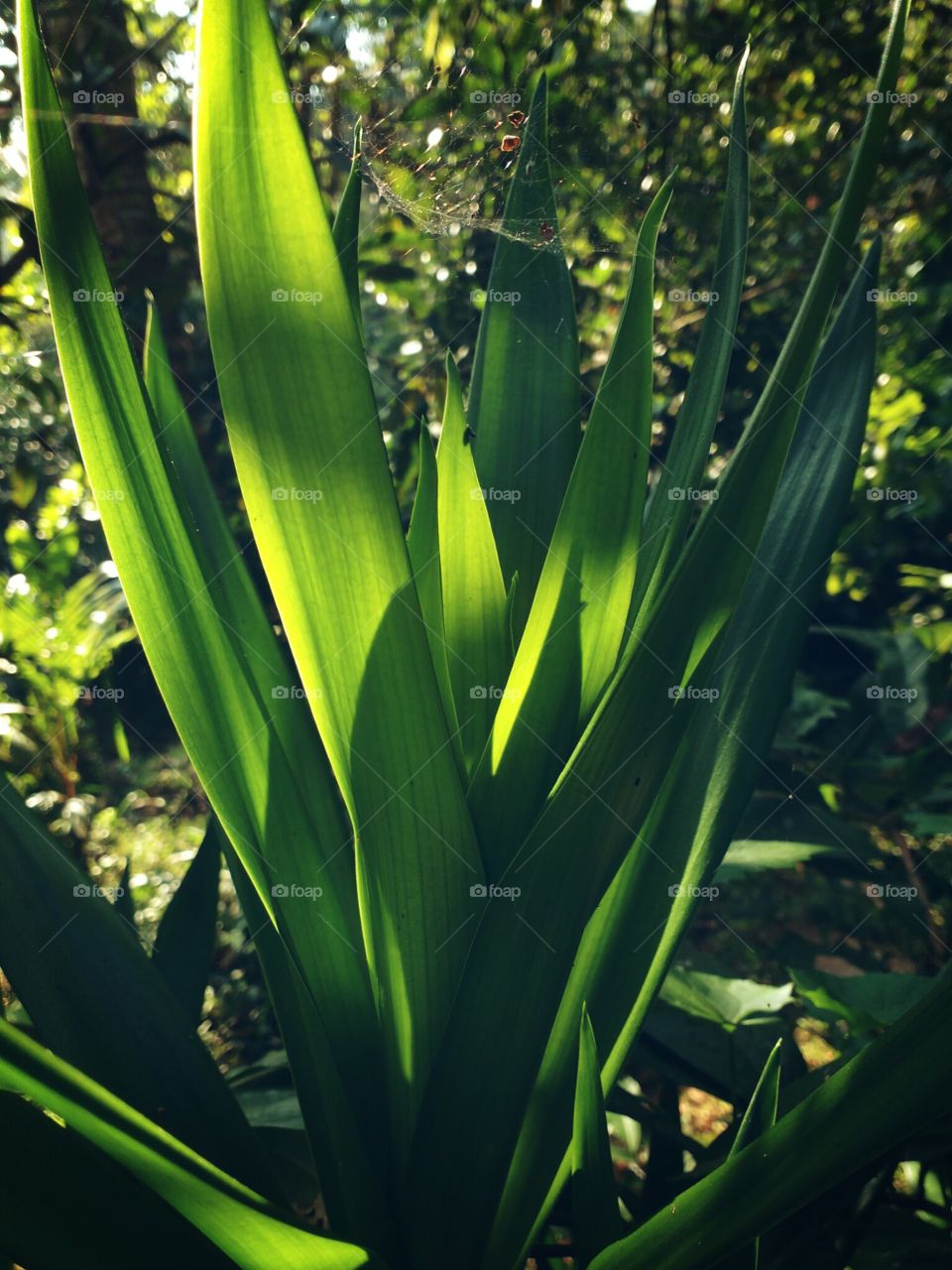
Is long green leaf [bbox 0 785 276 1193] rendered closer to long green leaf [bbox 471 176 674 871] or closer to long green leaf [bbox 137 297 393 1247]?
long green leaf [bbox 137 297 393 1247]

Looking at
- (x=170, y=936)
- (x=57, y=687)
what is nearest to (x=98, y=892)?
(x=170, y=936)

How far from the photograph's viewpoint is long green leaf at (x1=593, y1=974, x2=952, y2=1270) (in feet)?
0.84

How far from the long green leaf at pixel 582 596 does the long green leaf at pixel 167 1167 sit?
20 cm

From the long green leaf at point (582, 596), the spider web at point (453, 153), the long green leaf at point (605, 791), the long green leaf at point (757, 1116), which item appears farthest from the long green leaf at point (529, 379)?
the long green leaf at point (757, 1116)

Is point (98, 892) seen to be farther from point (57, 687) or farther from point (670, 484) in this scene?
point (57, 687)

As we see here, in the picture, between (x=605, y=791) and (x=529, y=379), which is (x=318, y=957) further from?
(x=529, y=379)

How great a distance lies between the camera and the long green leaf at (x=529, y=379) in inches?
23.5

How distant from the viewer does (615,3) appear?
1374 mm

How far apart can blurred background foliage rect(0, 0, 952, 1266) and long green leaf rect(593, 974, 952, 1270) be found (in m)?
0.30

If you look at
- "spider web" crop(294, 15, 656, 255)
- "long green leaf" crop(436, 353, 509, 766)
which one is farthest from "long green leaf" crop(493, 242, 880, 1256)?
"spider web" crop(294, 15, 656, 255)

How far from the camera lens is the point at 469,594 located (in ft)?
1.64

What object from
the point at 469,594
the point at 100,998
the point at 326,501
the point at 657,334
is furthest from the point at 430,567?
the point at 657,334

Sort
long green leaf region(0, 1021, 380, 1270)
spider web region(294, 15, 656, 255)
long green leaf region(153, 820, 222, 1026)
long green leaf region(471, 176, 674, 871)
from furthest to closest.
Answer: spider web region(294, 15, 656, 255)
long green leaf region(153, 820, 222, 1026)
long green leaf region(471, 176, 674, 871)
long green leaf region(0, 1021, 380, 1270)

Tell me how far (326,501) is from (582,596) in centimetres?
18
